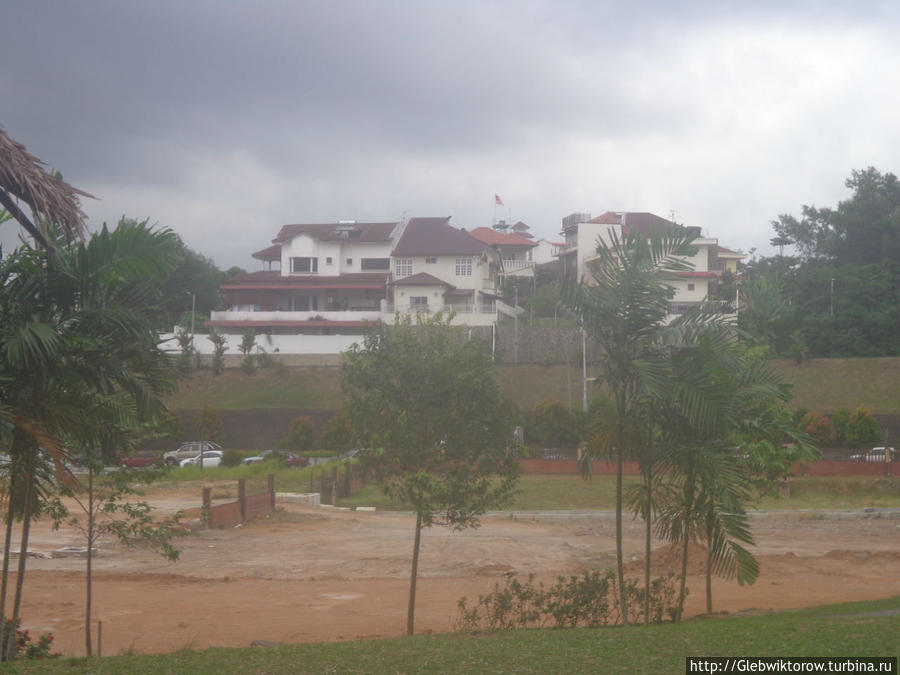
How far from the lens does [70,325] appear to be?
30.8 ft

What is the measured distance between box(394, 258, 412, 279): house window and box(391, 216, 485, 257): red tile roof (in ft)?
2.19

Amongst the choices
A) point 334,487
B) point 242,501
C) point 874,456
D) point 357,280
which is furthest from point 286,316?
point 874,456

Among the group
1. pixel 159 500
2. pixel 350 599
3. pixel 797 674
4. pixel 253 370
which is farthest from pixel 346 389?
pixel 253 370

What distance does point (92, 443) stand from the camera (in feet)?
34.1

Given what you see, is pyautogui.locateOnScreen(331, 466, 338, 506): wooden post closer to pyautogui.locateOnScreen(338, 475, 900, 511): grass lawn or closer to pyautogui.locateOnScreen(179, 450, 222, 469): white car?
pyautogui.locateOnScreen(338, 475, 900, 511): grass lawn

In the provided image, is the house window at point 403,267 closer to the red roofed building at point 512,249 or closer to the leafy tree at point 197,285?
the red roofed building at point 512,249

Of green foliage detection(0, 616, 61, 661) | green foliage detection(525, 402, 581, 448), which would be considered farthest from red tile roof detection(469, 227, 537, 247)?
green foliage detection(0, 616, 61, 661)

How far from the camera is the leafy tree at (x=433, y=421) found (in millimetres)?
14641

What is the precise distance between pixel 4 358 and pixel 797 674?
8.17 m

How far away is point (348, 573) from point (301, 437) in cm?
3016

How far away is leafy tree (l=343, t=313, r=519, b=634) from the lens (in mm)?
14641

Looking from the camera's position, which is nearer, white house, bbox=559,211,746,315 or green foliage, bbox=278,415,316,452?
green foliage, bbox=278,415,316,452

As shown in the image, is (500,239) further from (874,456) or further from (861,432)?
(874,456)

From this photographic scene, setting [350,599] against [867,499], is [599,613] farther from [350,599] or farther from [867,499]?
A: [867,499]
